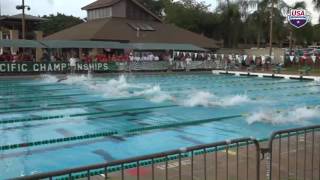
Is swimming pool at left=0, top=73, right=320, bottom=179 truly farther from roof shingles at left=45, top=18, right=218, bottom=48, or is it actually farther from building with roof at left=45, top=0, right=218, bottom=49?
building with roof at left=45, top=0, right=218, bottom=49

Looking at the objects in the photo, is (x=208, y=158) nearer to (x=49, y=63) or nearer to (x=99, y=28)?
(x=49, y=63)

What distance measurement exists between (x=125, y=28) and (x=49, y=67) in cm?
1612

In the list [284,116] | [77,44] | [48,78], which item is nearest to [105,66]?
[77,44]

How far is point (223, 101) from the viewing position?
16.3 m

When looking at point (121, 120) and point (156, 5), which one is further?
point (156, 5)

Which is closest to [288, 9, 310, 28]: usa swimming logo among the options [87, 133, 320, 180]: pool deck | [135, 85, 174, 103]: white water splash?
[135, 85, 174, 103]: white water splash

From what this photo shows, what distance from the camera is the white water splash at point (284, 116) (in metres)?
12.3

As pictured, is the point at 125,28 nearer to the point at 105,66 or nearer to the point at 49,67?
the point at 105,66

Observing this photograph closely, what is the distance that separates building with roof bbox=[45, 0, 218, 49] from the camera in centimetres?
4103

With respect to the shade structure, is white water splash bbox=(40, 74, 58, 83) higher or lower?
lower

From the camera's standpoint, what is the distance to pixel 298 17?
43.4 metres

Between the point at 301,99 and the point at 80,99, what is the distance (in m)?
8.77

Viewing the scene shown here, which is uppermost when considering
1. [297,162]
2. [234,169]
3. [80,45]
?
[80,45]

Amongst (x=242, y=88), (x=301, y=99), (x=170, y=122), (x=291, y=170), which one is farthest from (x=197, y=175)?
(x=242, y=88)
